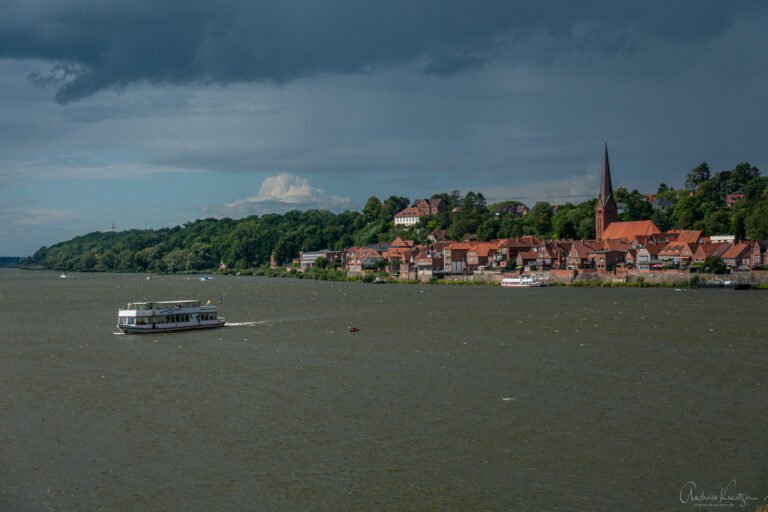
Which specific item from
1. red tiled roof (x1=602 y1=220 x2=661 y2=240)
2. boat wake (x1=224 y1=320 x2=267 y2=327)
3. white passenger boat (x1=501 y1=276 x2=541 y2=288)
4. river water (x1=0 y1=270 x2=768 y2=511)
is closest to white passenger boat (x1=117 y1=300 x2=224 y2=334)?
boat wake (x1=224 y1=320 x2=267 y2=327)

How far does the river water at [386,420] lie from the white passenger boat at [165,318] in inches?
123

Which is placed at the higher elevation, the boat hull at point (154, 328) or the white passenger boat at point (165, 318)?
the white passenger boat at point (165, 318)

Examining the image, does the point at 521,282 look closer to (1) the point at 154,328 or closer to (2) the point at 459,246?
(2) the point at 459,246

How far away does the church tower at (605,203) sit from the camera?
158 m

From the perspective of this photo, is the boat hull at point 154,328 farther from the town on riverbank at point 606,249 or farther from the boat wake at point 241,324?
the town on riverbank at point 606,249

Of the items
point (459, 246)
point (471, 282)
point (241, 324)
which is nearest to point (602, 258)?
point (471, 282)

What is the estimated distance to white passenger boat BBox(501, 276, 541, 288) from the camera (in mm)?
Answer: 122062

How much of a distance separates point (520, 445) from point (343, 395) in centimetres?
963

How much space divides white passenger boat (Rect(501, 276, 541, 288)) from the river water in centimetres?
7005

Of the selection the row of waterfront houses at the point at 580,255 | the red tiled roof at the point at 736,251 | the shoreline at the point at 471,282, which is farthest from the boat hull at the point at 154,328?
the red tiled roof at the point at 736,251

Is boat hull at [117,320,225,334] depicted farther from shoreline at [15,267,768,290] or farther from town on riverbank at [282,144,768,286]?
town on riverbank at [282,144,768,286]

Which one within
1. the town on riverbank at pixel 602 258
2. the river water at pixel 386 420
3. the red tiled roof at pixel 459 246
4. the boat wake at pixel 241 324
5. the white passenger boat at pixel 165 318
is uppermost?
the red tiled roof at pixel 459 246

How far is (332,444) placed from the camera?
24094mm

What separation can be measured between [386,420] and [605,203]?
140378 millimetres
